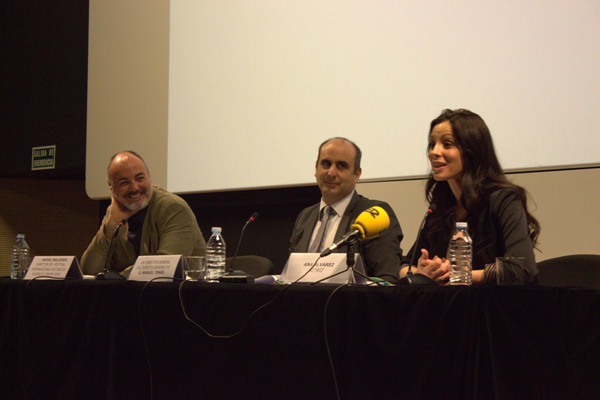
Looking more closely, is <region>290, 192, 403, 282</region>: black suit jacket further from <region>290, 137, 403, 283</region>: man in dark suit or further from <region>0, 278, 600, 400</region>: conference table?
<region>0, 278, 600, 400</region>: conference table

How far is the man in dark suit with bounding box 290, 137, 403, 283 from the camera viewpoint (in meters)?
3.16

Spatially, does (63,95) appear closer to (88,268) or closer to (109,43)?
(109,43)

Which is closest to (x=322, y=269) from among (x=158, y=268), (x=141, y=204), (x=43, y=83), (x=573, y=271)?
(x=158, y=268)

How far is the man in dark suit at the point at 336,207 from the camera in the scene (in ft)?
10.4

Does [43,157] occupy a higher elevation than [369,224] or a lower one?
higher

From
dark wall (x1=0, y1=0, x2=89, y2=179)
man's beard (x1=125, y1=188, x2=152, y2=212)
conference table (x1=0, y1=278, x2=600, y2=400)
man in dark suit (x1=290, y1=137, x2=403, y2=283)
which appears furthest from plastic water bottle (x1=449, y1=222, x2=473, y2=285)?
dark wall (x1=0, y1=0, x2=89, y2=179)

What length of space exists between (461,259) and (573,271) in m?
0.65

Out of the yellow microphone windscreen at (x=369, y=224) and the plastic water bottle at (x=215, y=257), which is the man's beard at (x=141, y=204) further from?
the yellow microphone windscreen at (x=369, y=224)

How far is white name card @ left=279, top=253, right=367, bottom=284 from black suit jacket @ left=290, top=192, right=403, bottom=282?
2.38ft

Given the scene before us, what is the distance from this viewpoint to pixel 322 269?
218cm

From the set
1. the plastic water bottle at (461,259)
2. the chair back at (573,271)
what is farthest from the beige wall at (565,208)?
the plastic water bottle at (461,259)

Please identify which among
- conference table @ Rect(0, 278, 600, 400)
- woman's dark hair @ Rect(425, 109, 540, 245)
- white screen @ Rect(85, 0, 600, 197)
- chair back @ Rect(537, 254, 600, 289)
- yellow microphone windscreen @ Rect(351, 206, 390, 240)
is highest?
white screen @ Rect(85, 0, 600, 197)

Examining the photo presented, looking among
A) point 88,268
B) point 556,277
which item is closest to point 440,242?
point 556,277

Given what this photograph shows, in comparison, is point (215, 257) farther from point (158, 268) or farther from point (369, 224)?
point (369, 224)
